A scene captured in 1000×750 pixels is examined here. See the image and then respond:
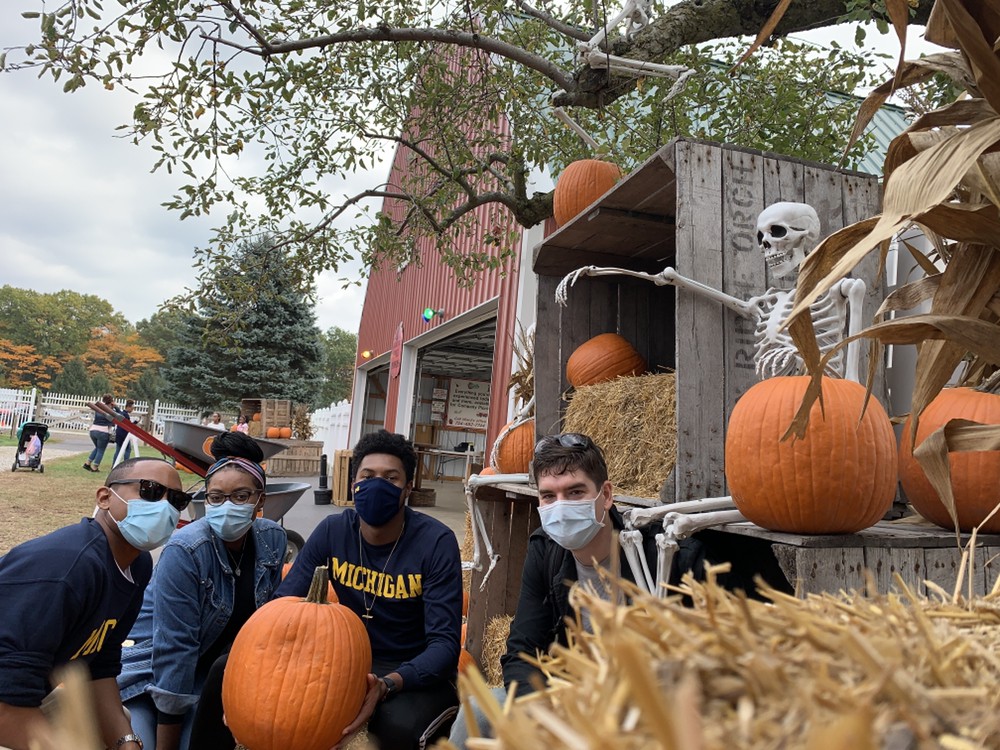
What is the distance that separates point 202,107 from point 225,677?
193 inches

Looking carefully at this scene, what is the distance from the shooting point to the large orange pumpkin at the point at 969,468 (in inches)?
82.4

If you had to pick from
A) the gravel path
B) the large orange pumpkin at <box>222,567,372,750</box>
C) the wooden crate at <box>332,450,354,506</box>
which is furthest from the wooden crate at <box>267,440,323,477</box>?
the large orange pumpkin at <box>222,567,372,750</box>

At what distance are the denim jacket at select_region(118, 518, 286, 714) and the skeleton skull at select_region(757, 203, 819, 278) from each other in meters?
2.59

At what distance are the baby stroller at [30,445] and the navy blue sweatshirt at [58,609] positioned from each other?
13.2m

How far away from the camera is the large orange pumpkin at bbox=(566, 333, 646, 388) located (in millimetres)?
3924

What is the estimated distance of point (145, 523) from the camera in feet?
8.13

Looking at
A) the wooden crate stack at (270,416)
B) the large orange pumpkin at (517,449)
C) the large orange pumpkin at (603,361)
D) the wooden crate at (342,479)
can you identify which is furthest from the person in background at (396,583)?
the wooden crate stack at (270,416)

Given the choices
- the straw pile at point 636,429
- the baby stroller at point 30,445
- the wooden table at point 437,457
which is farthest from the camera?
the wooden table at point 437,457

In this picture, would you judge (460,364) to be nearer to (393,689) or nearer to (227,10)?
(227,10)

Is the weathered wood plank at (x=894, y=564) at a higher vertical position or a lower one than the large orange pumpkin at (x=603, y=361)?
lower

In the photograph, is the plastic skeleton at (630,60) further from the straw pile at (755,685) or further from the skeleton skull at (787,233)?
the straw pile at (755,685)

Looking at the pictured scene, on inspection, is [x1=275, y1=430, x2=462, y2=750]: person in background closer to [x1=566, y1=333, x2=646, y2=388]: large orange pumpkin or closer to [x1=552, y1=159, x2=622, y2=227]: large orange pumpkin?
[x1=566, y1=333, x2=646, y2=388]: large orange pumpkin

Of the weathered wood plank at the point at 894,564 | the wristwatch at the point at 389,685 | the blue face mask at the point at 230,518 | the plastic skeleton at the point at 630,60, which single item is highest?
the plastic skeleton at the point at 630,60

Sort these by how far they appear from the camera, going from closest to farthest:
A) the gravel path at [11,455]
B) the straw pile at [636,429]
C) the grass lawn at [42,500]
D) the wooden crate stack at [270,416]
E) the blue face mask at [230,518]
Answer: the blue face mask at [230,518] → the straw pile at [636,429] → the grass lawn at [42,500] → the gravel path at [11,455] → the wooden crate stack at [270,416]
